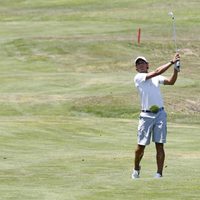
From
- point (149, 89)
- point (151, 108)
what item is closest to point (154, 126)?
point (151, 108)

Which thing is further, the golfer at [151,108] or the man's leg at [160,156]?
the man's leg at [160,156]

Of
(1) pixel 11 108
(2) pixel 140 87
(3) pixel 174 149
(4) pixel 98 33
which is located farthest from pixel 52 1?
(2) pixel 140 87

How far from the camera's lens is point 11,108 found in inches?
1404

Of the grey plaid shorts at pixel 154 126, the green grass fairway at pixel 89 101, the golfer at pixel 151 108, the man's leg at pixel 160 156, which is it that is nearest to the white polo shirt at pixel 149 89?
the golfer at pixel 151 108

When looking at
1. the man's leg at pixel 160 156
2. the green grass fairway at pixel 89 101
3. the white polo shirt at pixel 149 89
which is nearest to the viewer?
the green grass fairway at pixel 89 101

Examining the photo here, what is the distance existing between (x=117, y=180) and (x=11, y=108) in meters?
19.6

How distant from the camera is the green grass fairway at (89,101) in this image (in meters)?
16.3

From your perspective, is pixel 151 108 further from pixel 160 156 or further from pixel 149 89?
pixel 160 156

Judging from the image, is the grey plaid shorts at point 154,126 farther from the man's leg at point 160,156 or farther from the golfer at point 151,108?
the man's leg at point 160,156

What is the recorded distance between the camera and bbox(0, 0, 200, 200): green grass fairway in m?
16.3

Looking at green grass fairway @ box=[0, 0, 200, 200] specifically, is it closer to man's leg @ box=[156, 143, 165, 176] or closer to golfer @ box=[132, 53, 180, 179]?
man's leg @ box=[156, 143, 165, 176]

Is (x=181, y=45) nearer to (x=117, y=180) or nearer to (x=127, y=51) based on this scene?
(x=127, y=51)

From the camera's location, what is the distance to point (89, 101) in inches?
1437

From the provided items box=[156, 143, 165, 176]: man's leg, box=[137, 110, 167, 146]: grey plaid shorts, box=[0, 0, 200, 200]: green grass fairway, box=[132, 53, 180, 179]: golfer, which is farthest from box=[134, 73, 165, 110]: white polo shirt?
box=[0, 0, 200, 200]: green grass fairway
